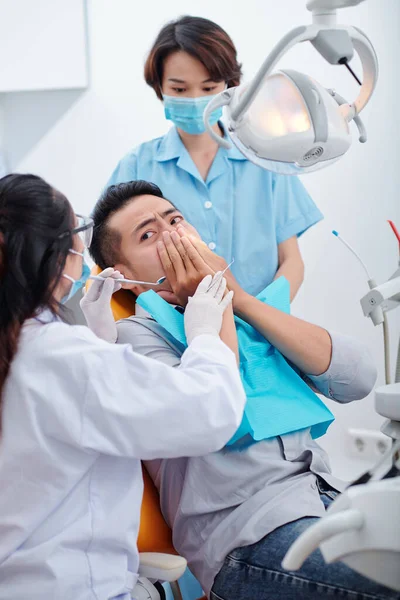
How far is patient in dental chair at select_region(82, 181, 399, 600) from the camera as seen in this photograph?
51.5 inches

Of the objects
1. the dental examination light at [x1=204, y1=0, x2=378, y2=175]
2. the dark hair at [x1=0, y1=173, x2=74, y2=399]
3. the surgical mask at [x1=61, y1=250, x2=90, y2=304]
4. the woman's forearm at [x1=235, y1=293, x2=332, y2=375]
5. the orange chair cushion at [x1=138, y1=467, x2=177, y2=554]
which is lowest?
the orange chair cushion at [x1=138, y1=467, x2=177, y2=554]

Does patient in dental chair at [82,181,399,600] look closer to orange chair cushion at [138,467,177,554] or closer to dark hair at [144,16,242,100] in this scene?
orange chair cushion at [138,467,177,554]

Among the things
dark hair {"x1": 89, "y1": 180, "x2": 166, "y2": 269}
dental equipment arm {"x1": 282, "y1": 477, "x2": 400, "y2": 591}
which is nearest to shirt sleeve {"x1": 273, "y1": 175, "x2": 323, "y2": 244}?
dark hair {"x1": 89, "y1": 180, "x2": 166, "y2": 269}

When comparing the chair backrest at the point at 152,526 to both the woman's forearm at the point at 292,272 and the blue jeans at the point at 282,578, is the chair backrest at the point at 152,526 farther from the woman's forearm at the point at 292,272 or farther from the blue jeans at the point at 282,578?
the woman's forearm at the point at 292,272

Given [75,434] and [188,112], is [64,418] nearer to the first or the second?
[75,434]

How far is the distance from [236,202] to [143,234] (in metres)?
0.57

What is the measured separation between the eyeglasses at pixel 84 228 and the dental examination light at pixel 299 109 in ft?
0.91

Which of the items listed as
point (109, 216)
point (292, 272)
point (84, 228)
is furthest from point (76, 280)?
point (292, 272)

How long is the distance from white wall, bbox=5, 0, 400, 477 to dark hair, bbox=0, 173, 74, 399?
6.39ft

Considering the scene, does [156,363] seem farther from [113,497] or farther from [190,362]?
[113,497]

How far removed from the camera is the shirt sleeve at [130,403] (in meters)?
1.11

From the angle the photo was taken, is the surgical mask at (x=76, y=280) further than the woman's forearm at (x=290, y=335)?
No

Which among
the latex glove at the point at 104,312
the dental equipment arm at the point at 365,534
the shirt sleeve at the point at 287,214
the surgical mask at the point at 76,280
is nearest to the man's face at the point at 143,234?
the latex glove at the point at 104,312

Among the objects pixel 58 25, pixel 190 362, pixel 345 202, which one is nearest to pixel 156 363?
pixel 190 362
